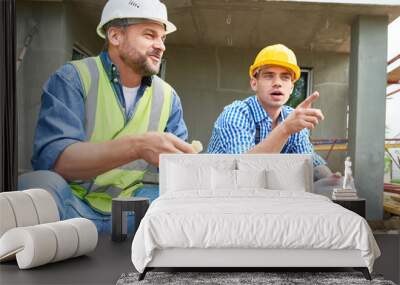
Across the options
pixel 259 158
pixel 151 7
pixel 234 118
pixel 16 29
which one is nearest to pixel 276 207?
pixel 259 158

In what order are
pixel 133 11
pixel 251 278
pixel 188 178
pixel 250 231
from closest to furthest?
pixel 250 231 < pixel 251 278 < pixel 188 178 < pixel 133 11

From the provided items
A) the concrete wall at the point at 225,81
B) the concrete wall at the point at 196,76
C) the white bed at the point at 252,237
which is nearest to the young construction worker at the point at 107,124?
the concrete wall at the point at 196,76

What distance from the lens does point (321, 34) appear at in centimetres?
562

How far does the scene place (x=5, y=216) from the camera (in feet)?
12.9

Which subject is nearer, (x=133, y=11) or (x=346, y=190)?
(x=346, y=190)

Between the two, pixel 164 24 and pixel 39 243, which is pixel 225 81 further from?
pixel 39 243

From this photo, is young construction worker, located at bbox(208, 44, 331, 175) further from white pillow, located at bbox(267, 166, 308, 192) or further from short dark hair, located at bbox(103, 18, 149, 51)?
short dark hair, located at bbox(103, 18, 149, 51)

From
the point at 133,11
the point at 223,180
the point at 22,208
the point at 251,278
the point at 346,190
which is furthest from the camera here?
the point at 133,11

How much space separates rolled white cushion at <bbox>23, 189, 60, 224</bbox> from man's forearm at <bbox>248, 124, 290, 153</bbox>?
2176 mm

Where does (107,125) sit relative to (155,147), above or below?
above

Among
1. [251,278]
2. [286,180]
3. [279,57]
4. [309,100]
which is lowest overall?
[251,278]

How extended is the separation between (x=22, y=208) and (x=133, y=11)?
253 cm

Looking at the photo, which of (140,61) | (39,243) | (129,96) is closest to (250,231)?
(39,243)

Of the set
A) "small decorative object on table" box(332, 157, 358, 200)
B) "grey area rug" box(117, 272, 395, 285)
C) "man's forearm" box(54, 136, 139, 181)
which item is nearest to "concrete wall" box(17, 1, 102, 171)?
"man's forearm" box(54, 136, 139, 181)
